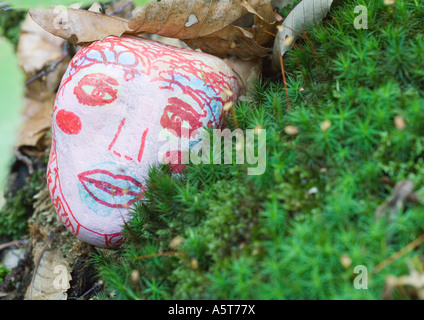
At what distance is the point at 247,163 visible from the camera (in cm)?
203

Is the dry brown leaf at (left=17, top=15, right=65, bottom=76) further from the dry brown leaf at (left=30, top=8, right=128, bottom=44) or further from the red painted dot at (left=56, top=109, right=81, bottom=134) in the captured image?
the red painted dot at (left=56, top=109, right=81, bottom=134)

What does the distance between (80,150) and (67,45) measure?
1616mm

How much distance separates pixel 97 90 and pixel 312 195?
52.7 inches

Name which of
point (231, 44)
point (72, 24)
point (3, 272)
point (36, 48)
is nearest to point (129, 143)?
point (72, 24)

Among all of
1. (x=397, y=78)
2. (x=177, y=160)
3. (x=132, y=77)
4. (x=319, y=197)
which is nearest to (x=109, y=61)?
(x=132, y=77)

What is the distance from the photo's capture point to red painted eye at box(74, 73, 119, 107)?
229 centimetres

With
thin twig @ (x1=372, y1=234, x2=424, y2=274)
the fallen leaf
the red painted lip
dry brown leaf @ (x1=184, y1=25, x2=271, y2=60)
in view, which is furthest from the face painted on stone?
thin twig @ (x1=372, y1=234, x2=424, y2=274)

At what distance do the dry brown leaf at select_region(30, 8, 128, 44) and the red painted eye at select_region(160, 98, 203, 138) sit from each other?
61 cm

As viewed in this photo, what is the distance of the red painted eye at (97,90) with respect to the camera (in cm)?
229

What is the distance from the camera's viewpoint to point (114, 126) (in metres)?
2.30

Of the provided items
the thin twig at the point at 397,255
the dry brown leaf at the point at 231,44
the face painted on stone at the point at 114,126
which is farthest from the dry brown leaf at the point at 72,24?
the thin twig at the point at 397,255

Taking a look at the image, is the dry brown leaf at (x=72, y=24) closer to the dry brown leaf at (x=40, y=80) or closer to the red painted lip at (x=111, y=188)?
the red painted lip at (x=111, y=188)

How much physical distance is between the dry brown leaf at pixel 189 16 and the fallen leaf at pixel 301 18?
8.0 inches
